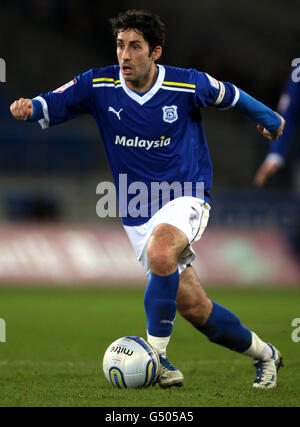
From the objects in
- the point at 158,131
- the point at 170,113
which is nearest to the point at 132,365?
the point at 158,131

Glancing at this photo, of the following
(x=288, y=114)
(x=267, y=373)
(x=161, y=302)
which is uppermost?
(x=288, y=114)

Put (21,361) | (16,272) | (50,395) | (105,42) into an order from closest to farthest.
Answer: (50,395), (21,361), (16,272), (105,42)

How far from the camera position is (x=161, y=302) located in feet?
15.7

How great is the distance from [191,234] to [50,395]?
130 cm

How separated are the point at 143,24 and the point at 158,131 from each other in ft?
2.28

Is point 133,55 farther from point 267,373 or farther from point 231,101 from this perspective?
point 267,373

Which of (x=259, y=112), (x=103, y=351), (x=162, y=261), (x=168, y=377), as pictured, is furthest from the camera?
(x=103, y=351)

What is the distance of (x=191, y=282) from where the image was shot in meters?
5.09

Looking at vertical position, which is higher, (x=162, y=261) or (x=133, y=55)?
(x=133, y=55)

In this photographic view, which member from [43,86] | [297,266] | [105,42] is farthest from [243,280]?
[105,42]

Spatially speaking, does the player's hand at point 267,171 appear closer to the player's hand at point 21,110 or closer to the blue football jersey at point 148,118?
the blue football jersey at point 148,118

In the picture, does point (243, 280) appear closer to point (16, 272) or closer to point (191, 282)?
point (16, 272)

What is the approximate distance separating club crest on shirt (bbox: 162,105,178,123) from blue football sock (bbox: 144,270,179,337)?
1043mm

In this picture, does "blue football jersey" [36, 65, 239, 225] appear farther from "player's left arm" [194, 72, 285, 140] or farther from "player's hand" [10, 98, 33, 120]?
"player's hand" [10, 98, 33, 120]
